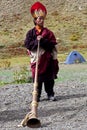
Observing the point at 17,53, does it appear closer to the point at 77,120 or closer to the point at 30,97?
the point at 30,97

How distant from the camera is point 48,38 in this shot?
1012 centimetres

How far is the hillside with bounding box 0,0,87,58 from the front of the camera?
35125 mm

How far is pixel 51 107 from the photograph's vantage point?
31.4 ft

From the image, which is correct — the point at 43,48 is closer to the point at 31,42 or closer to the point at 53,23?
the point at 31,42

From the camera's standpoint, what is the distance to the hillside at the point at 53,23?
35.1m

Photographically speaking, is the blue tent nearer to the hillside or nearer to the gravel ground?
the hillside

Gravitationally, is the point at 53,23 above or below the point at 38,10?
below

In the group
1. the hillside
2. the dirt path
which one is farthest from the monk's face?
the hillside

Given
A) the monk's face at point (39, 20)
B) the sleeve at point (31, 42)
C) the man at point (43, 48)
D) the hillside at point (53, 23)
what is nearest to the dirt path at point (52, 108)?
the man at point (43, 48)

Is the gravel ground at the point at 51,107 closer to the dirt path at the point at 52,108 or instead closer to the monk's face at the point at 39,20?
the dirt path at the point at 52,108

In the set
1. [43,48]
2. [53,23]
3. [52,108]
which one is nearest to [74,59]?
[43,48]

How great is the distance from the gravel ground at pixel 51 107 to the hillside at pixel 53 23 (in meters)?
20.0

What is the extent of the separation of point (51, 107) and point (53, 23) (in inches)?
1204

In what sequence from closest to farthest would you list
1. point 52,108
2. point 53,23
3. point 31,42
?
1. point 52,108
2. point 31,42
3. point 53,23
